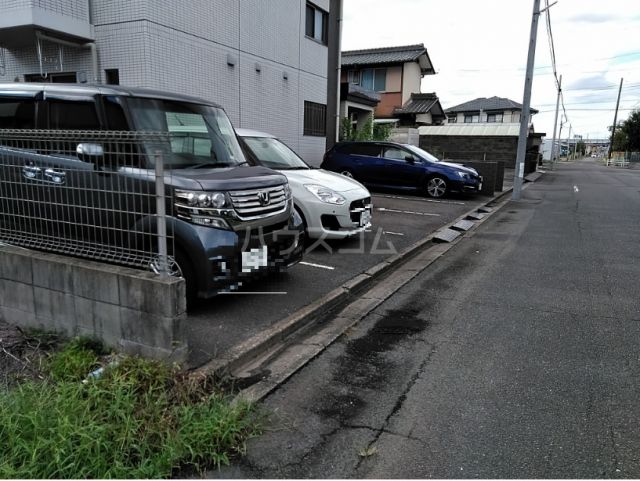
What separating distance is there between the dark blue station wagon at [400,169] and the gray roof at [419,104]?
1636 cm

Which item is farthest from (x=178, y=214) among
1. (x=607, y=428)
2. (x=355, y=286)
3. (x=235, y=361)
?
(x=607, y=428)

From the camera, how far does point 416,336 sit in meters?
4.29

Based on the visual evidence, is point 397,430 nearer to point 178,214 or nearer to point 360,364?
point 360,364

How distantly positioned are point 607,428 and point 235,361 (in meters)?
2.47

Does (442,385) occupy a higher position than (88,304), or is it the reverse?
(88,304)

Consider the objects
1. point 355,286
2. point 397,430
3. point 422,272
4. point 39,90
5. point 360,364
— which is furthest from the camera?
point 422,272

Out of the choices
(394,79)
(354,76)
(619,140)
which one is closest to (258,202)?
(394,79)

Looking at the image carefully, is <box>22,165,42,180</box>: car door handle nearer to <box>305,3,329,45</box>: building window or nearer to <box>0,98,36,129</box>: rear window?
<box>0,98,36,129</box>: rear window

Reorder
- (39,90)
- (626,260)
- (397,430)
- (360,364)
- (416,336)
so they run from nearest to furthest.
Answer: (397,430), (360,364), (416,336), (39,90), (626,260)

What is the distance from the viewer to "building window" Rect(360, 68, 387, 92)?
29.9m

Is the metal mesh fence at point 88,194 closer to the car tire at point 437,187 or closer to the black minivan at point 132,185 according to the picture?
the black minivan at point 132,185

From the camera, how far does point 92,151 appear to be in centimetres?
359

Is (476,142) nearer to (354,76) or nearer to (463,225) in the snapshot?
(354,76)

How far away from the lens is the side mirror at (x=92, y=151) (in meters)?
3.57
